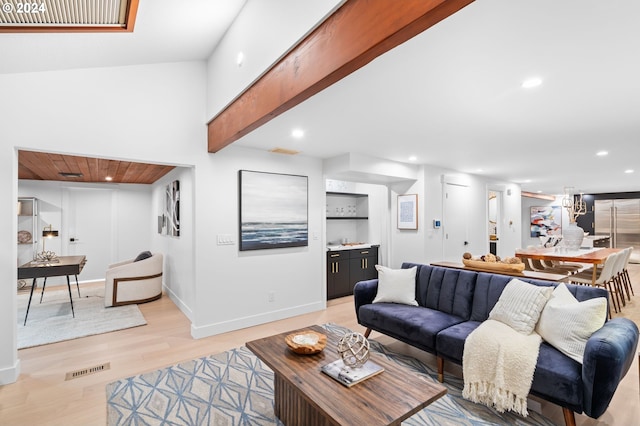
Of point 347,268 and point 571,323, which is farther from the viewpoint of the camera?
point 347,268

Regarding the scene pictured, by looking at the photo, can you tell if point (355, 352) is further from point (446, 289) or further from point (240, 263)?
point (240, 263)

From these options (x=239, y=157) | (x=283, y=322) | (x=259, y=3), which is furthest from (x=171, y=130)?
(x=283, y=322)

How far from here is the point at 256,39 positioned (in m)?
2.32

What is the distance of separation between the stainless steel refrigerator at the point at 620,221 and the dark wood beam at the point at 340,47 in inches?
487

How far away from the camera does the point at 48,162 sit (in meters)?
4.39

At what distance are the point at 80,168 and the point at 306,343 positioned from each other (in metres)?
4.98

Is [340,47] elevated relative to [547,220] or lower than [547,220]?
elevated

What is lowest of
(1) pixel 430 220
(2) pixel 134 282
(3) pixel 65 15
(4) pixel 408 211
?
(2) pixel 134 282

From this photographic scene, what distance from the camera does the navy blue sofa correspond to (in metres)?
1.76

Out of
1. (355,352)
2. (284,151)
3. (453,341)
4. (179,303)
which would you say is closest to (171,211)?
(179,303)

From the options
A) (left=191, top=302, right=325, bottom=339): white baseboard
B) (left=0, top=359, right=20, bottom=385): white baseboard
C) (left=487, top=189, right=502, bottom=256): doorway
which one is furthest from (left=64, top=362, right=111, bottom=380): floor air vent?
(left=487, top=189, right=502, bottom=256): doorway

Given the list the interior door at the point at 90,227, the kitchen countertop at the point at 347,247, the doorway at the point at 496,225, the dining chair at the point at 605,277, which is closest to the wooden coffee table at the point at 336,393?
the kitchen countertop at the point at 347,247

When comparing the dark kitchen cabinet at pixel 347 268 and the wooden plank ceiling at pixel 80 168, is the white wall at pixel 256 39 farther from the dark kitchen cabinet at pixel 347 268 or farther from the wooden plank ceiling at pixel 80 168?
the dark kitchen cabinet at pixel 347 268

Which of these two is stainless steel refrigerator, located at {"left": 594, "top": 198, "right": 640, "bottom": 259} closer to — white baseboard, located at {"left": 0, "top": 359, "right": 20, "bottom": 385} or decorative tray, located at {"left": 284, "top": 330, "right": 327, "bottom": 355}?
decorative tray, located at {"left": 284, "top": 330, "right": 327, "bottom": 355}
